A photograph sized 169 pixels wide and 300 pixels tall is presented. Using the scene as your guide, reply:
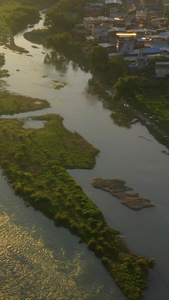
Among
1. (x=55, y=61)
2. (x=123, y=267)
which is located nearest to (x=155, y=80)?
(x=55, y=61)

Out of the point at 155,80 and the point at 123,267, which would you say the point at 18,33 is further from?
the point at 123,267

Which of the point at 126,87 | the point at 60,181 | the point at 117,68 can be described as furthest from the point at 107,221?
the point at 117,68

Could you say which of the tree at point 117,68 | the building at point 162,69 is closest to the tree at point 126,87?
the tree at point 117,68

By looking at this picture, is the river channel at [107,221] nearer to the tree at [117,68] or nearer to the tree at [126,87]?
the tree at [126,87]

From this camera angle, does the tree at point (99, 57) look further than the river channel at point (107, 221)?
Yes

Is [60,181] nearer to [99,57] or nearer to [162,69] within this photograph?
[162,69]

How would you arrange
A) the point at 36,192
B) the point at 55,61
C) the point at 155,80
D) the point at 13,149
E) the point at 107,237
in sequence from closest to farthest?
the point at 107,237, the point at 36,192, the point at 13,149, the point at 155,80, the point at 55,61
